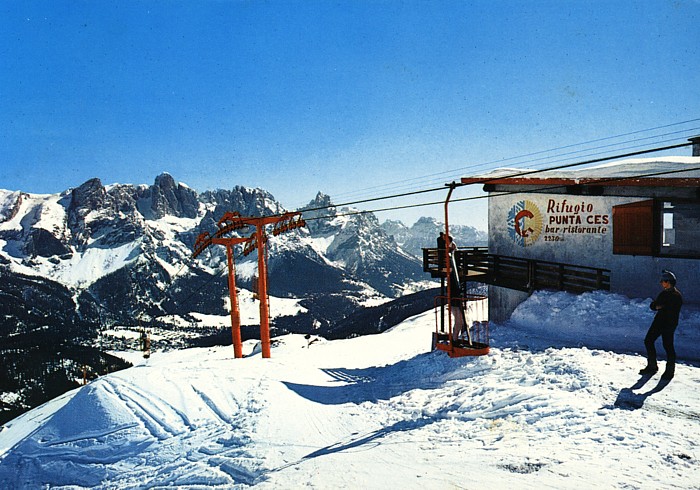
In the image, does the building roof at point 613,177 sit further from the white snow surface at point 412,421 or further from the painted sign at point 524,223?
the white snow surface at point 412,421

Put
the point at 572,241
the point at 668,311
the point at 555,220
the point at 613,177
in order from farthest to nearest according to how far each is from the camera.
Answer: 1. the point at 555,220
2. the point at 572,241
3. the point at 613,177
4. the point at 668,311

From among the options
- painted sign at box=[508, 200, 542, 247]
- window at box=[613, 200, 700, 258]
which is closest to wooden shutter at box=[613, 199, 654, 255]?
window at box=[613, 200, 700, 258]

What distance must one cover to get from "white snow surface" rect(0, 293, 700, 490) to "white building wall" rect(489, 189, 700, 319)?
1.65 metres

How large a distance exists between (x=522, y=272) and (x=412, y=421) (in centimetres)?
1184

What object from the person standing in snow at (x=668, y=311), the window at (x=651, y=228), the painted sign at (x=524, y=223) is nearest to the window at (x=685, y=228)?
the window at (x=651, y=228)

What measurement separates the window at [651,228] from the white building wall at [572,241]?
278 millimetres

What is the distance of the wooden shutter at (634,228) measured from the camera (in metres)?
16.1

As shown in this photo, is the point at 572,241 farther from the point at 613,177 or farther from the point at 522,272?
the point at 613,177

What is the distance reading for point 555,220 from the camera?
19141 mm

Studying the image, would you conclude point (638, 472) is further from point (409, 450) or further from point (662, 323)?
point (662, 323)

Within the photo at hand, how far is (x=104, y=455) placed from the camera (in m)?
11.2

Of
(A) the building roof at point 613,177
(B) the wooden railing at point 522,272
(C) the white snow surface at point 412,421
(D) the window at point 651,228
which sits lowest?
(C) the white snow surface at point 412,421

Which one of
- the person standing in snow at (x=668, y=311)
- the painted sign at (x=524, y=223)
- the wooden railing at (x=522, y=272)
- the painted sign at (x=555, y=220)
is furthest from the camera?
the painted sign at (x=524, y=223)

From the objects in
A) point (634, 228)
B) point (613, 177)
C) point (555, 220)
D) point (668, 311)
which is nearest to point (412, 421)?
point (668, 311)
